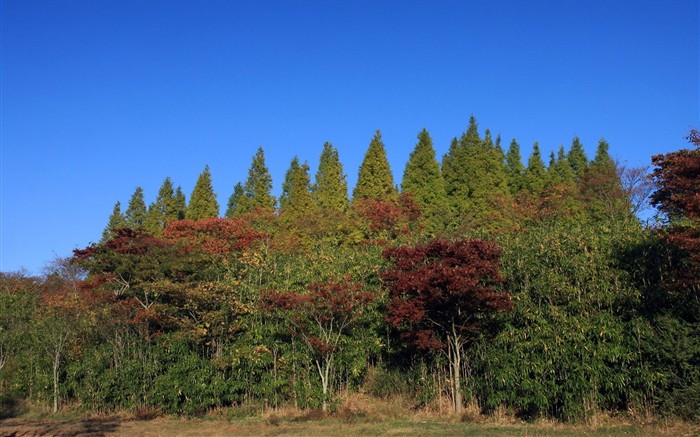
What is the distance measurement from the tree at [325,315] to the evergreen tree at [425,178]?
60.6 ft

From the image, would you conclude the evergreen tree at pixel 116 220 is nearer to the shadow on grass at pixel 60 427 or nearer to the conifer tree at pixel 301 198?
the conifer tree at pixel 301 198

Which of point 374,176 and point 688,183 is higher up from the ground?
point 374,176

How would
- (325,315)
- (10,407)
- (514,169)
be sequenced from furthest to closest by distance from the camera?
(514,169) < (10,407) < (325,315)

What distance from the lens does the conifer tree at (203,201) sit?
36812 mm

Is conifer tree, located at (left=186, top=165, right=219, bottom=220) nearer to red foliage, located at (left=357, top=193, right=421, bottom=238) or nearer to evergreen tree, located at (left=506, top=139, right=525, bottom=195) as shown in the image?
red foliage, located at (left=357, top=193, right=421, bottom=238)

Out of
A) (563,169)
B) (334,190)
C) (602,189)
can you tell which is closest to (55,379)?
(334,190)

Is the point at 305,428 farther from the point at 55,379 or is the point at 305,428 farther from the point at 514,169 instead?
the point at 514,169

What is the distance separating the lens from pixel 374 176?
1240 inches

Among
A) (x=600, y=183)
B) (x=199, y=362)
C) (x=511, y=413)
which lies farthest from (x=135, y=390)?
(x=600, y=183)

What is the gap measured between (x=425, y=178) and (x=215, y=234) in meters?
15.9

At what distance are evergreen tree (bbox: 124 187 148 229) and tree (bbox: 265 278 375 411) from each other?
27.5 meters

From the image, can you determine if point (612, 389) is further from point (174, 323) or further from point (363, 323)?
point (174, 323)

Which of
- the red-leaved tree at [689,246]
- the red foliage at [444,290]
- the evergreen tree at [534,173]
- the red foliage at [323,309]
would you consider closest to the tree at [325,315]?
the red foliage at [323,309]

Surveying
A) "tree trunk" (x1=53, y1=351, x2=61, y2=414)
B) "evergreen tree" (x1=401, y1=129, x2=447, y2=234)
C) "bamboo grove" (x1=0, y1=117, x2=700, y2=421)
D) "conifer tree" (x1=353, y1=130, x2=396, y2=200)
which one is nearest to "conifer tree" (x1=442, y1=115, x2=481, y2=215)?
"evergreen tree" (x1=401, y1=129, x2=447, y2=234)
